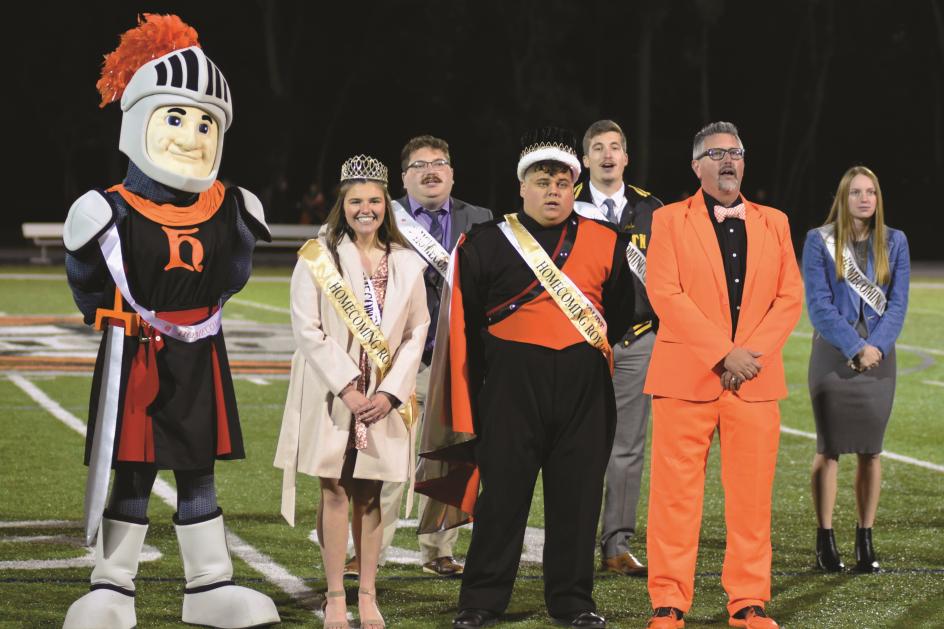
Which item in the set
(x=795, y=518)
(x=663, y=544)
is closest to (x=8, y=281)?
(x=795, y=518)

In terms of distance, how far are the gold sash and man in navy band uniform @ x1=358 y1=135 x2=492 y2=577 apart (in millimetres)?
958

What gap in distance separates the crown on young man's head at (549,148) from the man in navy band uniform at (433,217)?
0.89 m

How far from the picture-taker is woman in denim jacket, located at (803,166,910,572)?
24.5 feet

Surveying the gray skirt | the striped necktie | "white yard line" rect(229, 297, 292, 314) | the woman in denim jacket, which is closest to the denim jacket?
the woman in denim jacket

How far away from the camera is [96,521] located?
19.6ft

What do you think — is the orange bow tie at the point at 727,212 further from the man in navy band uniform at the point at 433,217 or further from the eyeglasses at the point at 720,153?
the man in navy band uniform at the point at 433,217

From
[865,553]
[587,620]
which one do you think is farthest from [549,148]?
[865,553]

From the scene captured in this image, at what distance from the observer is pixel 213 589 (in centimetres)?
626

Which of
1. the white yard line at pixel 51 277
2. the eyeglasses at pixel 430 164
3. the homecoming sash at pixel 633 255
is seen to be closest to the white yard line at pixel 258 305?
the white yard line at pixel 51 277

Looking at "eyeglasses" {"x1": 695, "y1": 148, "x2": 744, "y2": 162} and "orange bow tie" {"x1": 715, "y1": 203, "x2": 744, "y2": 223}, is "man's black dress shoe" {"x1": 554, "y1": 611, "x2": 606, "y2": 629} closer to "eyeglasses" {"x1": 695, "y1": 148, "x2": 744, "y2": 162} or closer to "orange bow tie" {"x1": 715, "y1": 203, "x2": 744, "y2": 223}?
"orange bow tie" {"x1": 715, "y1": 203, "x2": 744, "y2": 223}

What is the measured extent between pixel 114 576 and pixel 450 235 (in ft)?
7.93

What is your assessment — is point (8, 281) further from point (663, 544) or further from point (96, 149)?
point (96, 149)

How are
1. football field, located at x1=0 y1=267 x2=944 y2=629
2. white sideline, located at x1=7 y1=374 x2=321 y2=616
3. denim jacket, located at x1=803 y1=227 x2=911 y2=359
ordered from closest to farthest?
football field, located at x1=0 y1=267 x2=944 y2=629, white sideline, located at x1=7 y1=374 x2=321 y2=616, denim jacket, located at x1=803 y1=227 x2=911 y2=359

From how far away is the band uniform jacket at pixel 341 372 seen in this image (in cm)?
612
